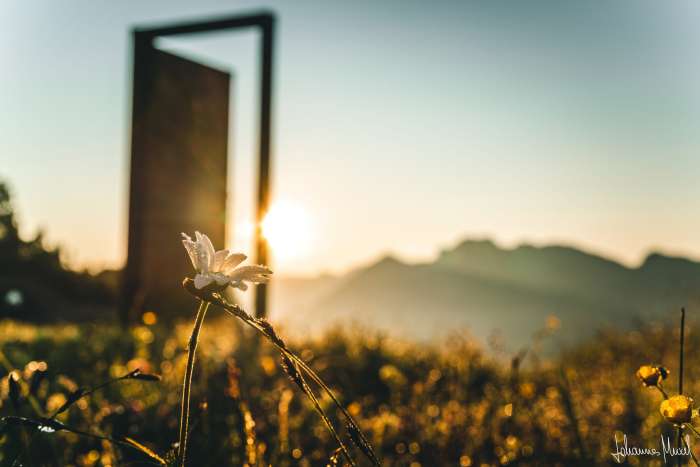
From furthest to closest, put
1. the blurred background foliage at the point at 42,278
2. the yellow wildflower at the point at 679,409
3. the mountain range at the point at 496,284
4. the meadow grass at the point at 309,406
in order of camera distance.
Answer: the mountain range at the point at 496,284, the blurred background foliage at the point at 42,278, the meadow grass at the point at 309,406, the yellow wildflower at the point at 679,409

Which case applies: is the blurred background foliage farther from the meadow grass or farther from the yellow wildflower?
the yellow wildflower

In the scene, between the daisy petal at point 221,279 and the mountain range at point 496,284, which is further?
the mountain range at point 496,284

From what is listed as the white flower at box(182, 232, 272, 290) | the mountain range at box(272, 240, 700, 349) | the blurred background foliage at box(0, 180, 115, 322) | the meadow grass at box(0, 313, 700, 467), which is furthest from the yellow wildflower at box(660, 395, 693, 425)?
the mountain range at box(272, 240, 700, 349)

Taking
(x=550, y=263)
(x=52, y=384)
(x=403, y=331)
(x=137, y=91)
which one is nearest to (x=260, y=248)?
(x=403, y=331)

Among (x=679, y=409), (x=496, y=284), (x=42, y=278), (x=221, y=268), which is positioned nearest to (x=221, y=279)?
(x=221, y=268)

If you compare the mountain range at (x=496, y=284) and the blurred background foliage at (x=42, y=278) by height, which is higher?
the blurred background foliage at (x=42, y=278)

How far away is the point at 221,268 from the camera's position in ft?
2.97

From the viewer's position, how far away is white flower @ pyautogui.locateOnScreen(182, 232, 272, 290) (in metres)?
0.85

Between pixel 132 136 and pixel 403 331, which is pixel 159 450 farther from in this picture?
pixel 132 136

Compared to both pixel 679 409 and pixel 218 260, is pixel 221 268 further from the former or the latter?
pixel 679 409

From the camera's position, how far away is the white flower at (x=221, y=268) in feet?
2.79

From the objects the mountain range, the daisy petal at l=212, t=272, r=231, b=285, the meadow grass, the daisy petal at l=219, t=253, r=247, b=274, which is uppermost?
the daisy petal at l=219, t=253, r=247, b=274

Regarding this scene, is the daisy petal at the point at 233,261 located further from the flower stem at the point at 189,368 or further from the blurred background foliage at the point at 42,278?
the blurred background foliage at the point at 42,278

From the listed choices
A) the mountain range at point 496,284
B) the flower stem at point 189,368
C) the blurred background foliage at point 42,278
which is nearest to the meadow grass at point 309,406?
the flower stem at point 189,368
